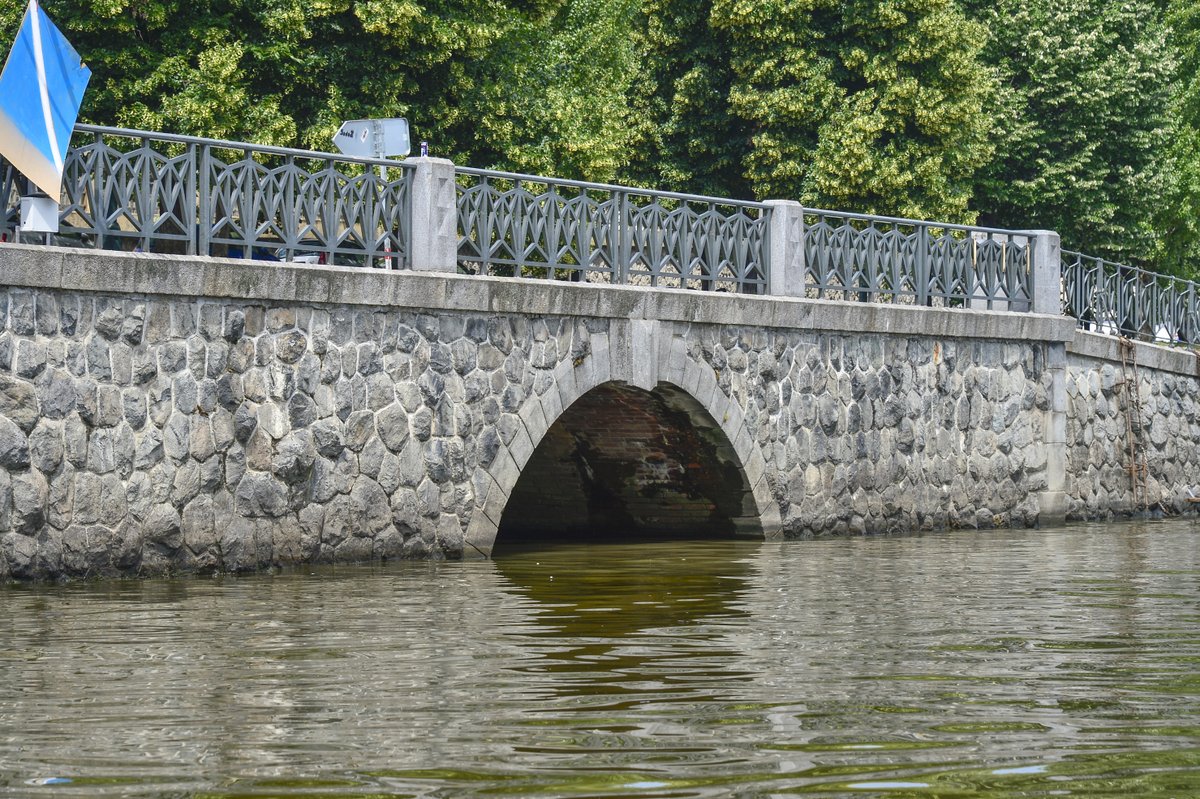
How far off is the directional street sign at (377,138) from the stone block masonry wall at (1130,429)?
838cm

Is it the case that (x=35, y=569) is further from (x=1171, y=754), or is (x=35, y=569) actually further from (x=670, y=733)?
(x=1171, y=754)

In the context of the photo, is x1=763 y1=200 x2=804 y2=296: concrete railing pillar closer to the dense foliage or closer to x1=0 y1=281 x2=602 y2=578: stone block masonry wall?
x1=0 y1=281 x2=602 y2=578: stone block masonry wall

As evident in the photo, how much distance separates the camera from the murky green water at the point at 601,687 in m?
5.02

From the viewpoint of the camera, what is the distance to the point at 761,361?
52.4 ft

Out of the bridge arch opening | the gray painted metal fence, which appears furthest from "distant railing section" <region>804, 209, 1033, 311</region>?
the bridge arch opening

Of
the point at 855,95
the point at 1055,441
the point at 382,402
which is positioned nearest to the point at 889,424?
the point at 1055,441

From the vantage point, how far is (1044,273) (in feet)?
62.8

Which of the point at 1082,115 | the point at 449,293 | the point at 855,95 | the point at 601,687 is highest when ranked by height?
the point at 1082,115

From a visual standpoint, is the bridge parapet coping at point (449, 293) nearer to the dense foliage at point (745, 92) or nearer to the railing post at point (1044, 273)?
the railing post at point (1044, 273)

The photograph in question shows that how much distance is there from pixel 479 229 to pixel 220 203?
2175 mm

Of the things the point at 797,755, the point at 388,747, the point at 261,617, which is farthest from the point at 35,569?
the point at 797,755

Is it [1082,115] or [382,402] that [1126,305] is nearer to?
[1082,115]

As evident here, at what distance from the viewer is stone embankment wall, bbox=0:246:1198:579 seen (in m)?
11.1

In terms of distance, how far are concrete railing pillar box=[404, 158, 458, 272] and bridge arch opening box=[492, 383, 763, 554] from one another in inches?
86.7
